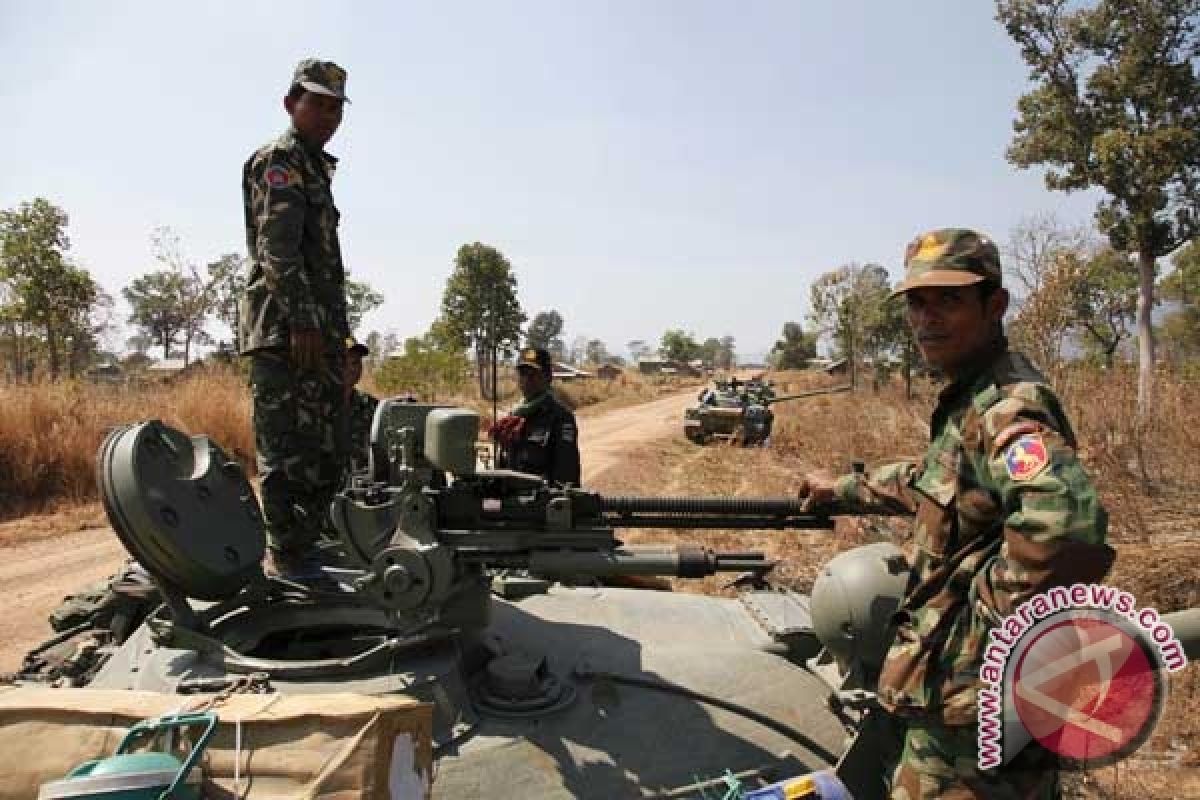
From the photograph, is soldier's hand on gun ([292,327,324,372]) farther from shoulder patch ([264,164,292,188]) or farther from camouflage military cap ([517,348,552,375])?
camouflage military cap ([517,348,552,375])

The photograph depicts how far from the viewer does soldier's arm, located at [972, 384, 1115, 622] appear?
1.91 m

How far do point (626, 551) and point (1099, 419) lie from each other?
8814 millimetres

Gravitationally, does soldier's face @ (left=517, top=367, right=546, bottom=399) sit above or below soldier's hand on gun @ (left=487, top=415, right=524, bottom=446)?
above

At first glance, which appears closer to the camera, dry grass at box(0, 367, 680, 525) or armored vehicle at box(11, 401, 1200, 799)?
armored vehicle at box(11, 401, 1200, 799)

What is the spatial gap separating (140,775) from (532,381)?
474 cm

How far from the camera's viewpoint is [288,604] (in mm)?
3492

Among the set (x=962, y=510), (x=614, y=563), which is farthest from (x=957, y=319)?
(x=614, y=563)

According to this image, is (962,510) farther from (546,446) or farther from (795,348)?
(795,348)

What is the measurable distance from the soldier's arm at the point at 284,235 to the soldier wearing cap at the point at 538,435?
2.33 m

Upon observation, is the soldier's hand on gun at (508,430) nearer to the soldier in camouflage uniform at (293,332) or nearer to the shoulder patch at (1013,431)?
the soldier in camouflage uniform at (293,332)

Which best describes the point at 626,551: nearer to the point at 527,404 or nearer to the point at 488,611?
the point at 488,611

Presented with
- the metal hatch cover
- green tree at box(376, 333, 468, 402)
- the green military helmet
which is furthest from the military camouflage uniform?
green tree at box(376, 333, 468, 402)

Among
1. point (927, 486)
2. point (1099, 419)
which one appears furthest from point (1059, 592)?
point (1099, 419)

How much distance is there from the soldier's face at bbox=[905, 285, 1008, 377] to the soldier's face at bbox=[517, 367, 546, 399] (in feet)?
13.5
